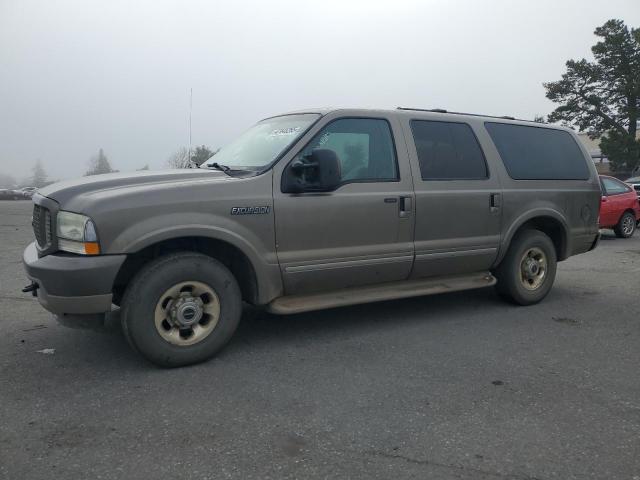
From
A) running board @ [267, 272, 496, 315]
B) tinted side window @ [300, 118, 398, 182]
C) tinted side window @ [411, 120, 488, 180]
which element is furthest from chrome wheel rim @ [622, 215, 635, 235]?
tinted side window @ [300, 118, 398, 182]

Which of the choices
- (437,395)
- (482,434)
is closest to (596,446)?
(482,434)

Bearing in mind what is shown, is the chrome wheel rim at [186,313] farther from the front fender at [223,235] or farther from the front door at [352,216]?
the front door at [352,216]

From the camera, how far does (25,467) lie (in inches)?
102

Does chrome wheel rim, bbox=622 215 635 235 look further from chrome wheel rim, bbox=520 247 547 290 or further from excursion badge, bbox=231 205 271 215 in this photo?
excursion badge, bbox=231 205 271 215

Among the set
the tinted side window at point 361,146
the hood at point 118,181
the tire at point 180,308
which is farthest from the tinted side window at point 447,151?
the tire at point 180,308

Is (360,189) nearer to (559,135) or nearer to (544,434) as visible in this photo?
(544,434)

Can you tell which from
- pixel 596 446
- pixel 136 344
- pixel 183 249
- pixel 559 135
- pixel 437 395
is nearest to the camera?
pixel 596 446

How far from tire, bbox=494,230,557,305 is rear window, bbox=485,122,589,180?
648 mm

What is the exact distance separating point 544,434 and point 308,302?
1993 mm

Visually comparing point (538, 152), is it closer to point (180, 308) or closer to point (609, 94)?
point (180, 308)

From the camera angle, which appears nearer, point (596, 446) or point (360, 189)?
point (596, 446)

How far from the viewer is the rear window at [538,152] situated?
5594mm

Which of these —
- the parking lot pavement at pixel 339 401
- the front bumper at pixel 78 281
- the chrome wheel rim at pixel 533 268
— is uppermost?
the front bumper at pixel 78 281

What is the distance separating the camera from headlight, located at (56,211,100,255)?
11.6 ft
